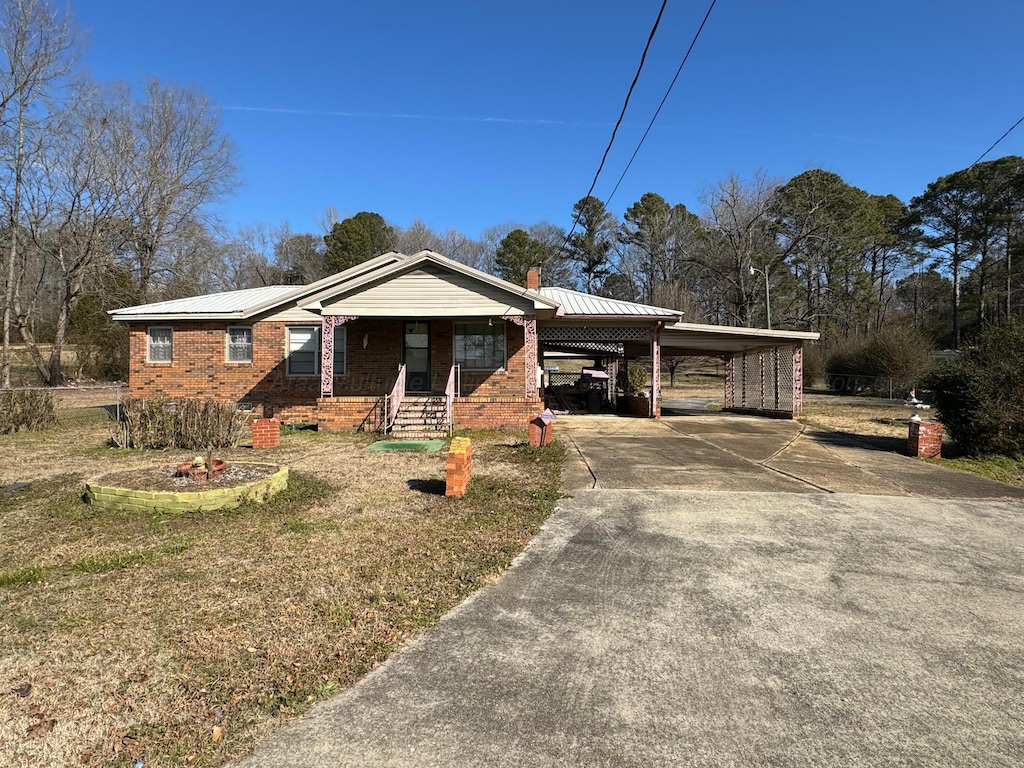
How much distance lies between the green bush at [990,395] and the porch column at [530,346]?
26.8 feet

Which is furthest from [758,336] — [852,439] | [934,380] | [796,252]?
[796,252]

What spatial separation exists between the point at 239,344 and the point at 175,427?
6.08m

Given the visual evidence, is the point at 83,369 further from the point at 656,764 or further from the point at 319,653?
the point at 656,764

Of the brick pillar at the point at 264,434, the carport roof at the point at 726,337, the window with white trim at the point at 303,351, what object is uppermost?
the carport roof at the point at 726,337

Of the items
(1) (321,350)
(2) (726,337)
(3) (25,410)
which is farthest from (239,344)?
(2) (726,337)

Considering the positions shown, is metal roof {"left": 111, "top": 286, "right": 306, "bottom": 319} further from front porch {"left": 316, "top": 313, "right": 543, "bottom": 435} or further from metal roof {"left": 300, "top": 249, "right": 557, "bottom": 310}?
metal roof {"left": 300, "top": 249, "right": 557, "bottom": 310}

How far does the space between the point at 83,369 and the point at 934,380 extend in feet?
107

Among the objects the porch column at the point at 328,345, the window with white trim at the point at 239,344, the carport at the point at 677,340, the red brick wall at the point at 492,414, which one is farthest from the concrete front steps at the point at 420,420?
the window with white trim at the point at 239,344

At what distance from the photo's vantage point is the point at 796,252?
39.5 meters

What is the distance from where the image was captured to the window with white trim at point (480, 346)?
14.9 m

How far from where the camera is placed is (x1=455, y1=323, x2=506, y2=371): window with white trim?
48.9 feet

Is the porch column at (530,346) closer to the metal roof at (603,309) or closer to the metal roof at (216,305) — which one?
the metal roof at (603,309)

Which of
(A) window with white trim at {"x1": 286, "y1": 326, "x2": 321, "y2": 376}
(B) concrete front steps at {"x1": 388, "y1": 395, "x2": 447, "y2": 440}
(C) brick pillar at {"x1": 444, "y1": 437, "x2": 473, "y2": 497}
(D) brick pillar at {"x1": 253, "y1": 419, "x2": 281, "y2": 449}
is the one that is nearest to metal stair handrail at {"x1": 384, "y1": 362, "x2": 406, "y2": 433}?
(B) concrete front steps at {"x1": 388, "y1": 395, "x2": 447, "y2": 440}

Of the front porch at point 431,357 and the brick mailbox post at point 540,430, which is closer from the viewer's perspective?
the brick mailbox post at point 540,430
